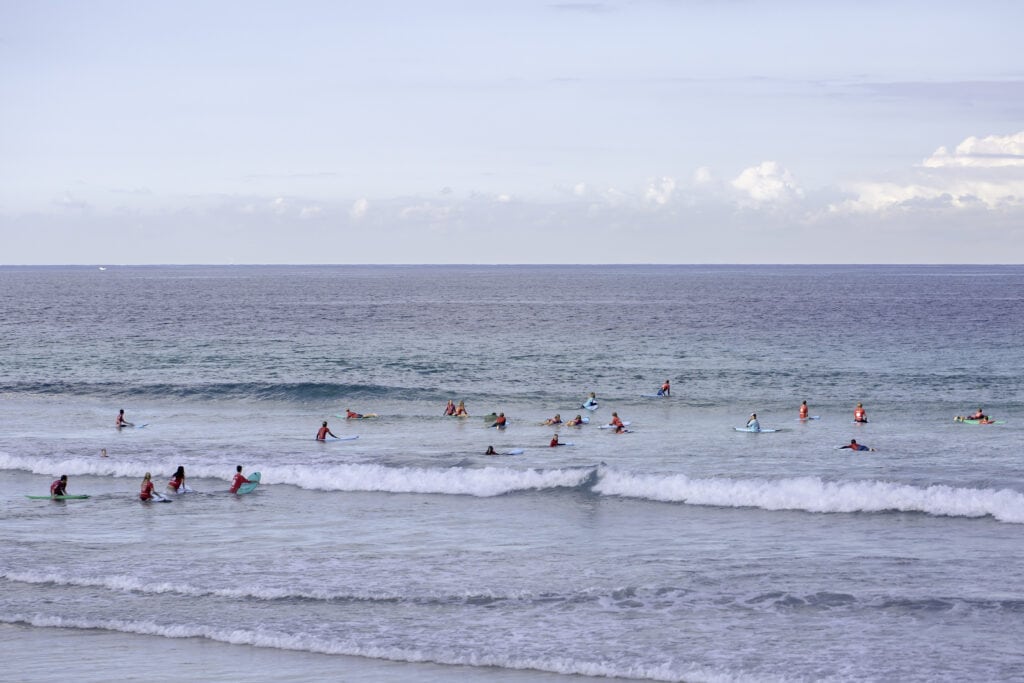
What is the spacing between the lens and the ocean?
20.0 metres

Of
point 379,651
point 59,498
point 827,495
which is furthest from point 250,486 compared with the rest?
point 827,495

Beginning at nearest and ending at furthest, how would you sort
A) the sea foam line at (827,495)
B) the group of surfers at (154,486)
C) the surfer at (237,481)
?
the sea foam line at (827,495)
the group of surfers at (154,486)
the surfer at (237,481)

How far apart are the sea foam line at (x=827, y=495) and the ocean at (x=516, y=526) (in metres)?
0.08

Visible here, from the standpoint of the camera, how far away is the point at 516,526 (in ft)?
97.9

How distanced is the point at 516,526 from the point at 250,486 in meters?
9.96

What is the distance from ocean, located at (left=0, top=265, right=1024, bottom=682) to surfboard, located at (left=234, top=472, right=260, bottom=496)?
12.5 inches

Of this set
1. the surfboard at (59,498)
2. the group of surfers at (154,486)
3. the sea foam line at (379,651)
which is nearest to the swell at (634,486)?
the group of surfers at (154,486)

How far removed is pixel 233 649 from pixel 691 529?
45.2 ft

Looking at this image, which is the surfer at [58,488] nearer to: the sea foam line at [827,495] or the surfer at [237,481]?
the surfer at [237,481]

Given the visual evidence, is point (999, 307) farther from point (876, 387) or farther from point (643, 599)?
point (643, 599)

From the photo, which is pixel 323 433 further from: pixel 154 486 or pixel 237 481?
pixel 237 481

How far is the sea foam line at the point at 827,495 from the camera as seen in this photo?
3039 centimetres

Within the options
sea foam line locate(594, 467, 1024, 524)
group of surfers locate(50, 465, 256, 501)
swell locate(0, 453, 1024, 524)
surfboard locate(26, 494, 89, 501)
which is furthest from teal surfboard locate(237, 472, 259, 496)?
sea foam line locate(594, 467, 1024, 524)

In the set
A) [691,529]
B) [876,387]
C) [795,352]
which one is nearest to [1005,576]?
[691,529]
